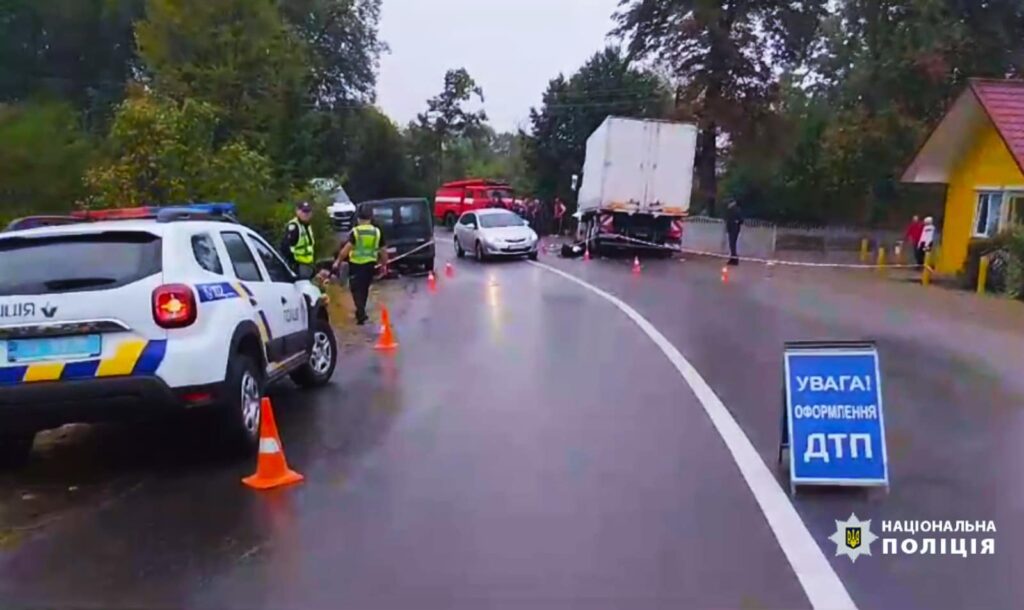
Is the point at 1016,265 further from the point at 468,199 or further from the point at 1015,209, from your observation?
the point at 468,199

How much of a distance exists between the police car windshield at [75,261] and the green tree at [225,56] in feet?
83.0

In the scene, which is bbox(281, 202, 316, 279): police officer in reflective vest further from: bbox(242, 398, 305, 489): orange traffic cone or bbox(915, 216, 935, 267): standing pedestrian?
bbox(915, 216, 935, 267): standing pedestrian

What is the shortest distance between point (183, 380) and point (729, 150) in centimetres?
4103

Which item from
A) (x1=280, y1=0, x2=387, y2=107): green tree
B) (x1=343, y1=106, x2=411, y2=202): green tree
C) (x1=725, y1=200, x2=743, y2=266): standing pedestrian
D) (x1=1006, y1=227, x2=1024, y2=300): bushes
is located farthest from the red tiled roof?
(x1=343, y1=106, x2=411, y2=202): green tree

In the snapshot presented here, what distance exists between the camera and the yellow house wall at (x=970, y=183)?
2666cm

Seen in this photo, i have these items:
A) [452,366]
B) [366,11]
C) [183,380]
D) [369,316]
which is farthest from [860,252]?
[366,11]

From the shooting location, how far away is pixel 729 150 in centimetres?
4588

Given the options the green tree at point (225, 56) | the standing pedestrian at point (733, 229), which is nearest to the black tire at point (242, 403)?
the standing pedestrian at point (733, 229)

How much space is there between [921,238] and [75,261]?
26.3m

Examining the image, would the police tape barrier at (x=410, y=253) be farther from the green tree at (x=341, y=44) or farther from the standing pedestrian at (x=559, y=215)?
the green tree at (x=341, y=44)

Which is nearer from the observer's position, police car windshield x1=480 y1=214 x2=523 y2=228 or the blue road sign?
the blue road sign

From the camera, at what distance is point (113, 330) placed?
6.97 m

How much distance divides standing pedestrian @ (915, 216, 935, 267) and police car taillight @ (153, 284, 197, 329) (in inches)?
979

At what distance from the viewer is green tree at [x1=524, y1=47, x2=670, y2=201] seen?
5394cm
